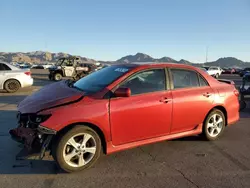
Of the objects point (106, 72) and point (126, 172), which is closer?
point (126, 172)

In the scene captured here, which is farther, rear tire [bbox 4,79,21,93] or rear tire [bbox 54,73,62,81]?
rear tire [bbox 54,73,62,81]

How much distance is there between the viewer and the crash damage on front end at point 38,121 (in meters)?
3.67

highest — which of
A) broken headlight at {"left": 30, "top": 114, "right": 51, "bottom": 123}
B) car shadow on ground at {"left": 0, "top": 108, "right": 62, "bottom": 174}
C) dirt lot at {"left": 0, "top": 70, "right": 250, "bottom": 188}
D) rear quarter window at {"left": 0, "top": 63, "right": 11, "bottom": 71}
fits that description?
rear quarter window at {"left": 0, "top": 63, "right": 11, "bottom": 71}

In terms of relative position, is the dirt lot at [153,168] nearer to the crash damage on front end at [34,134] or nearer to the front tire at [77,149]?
the front tire at [77,149]

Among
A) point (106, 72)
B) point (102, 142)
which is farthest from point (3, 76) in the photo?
point (102, 142)

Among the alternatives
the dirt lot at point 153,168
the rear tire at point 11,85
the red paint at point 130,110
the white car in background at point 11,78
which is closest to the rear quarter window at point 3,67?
the white car in background at point 11,78

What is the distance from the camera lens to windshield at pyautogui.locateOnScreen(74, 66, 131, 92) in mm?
4312

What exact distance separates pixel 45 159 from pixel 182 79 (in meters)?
2.83

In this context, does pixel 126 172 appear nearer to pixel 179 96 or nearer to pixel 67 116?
pixel 67 116

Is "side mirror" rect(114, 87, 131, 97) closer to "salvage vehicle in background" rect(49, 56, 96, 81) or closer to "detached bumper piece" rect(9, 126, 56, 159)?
"detached bumper piece" rect(9, 126, 56, 159)

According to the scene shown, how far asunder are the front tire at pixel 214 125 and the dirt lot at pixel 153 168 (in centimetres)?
19

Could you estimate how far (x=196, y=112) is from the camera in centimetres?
502

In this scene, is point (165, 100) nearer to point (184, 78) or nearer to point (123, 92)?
point (184, 78)

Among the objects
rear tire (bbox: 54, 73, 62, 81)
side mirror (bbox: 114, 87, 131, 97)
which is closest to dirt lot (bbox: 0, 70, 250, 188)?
side mirror (bbox: 114, 87, 131, 97)
